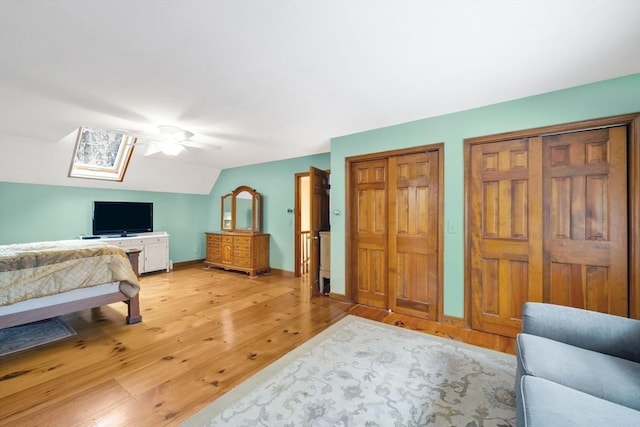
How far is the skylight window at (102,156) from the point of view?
182 inches

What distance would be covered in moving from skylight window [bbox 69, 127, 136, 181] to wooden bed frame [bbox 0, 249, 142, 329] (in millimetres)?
2545

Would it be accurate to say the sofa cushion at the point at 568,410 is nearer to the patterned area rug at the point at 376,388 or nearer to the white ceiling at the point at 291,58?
the patterned area rug at the point at 376,388

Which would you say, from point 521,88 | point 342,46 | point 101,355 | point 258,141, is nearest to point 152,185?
point 258,141

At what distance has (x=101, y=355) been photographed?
7.82 ft

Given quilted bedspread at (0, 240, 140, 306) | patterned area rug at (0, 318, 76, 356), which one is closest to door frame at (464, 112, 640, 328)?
quilted bedspread at (0, 240, 140, 306)

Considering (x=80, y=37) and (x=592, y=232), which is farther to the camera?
(x=592, y=232)

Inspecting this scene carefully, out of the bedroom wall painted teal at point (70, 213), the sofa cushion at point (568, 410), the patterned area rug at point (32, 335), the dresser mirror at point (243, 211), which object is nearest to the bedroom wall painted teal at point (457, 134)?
the sofa cushion at point (568, 410)

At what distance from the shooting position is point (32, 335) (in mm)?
2768

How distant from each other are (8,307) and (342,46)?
3660 millimetres

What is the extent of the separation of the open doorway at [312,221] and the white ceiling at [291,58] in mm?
1157

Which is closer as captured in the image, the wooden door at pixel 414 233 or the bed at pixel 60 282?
the bed at pixel 60 282

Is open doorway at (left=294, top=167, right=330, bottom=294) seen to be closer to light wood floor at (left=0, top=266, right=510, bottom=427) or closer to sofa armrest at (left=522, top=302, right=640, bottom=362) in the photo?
light wood floor at (left=0, top=266, right=510, bottom=427)

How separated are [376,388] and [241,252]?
4.24 m

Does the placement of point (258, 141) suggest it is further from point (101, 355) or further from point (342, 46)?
point (101, 355)
